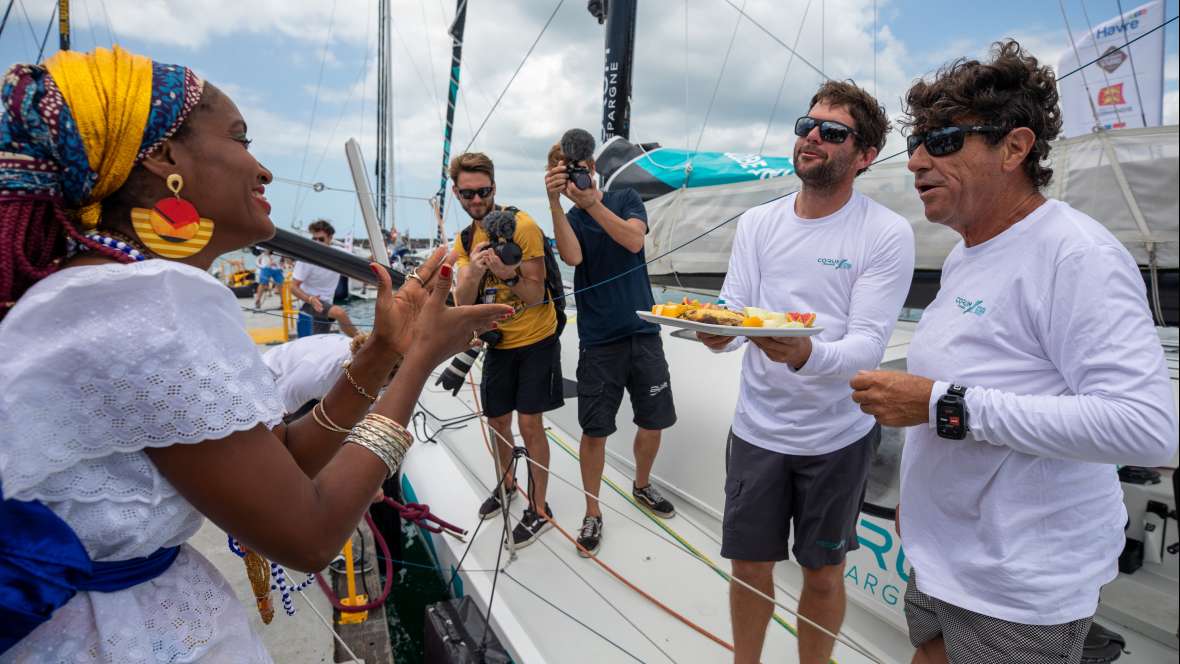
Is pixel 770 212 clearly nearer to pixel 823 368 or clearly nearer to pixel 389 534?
pixel 823 368

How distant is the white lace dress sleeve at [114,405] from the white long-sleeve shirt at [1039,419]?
129 centimetres

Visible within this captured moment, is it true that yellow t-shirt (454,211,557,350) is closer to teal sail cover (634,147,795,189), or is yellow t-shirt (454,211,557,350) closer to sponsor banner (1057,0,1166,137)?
teal sail cover (634,147,795,189)

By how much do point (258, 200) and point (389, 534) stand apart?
9.58 feet

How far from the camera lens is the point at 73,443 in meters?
A: 0.75

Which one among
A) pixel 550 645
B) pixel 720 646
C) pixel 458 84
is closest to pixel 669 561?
pixel 720 646

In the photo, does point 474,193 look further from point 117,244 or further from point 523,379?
point 117,244

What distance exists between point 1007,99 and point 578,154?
5.78 ft

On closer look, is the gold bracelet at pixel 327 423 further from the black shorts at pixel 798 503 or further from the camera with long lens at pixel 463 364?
the camera with long lens at pixel 463 364

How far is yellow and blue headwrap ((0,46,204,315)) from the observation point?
781mm

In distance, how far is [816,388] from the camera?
72.3 inches

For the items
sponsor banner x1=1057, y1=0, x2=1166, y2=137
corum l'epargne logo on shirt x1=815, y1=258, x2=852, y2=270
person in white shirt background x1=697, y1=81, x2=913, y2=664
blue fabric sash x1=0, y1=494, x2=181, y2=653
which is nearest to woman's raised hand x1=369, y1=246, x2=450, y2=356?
blue fabric sash x1=0, y1=494, x2=181, y2=653

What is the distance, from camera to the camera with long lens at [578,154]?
274 centimetres

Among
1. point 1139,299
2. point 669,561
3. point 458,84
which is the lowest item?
point 669,561

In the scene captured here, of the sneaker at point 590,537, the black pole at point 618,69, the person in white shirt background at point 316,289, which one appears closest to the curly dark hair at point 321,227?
the person in white shirt background at point 316,289
